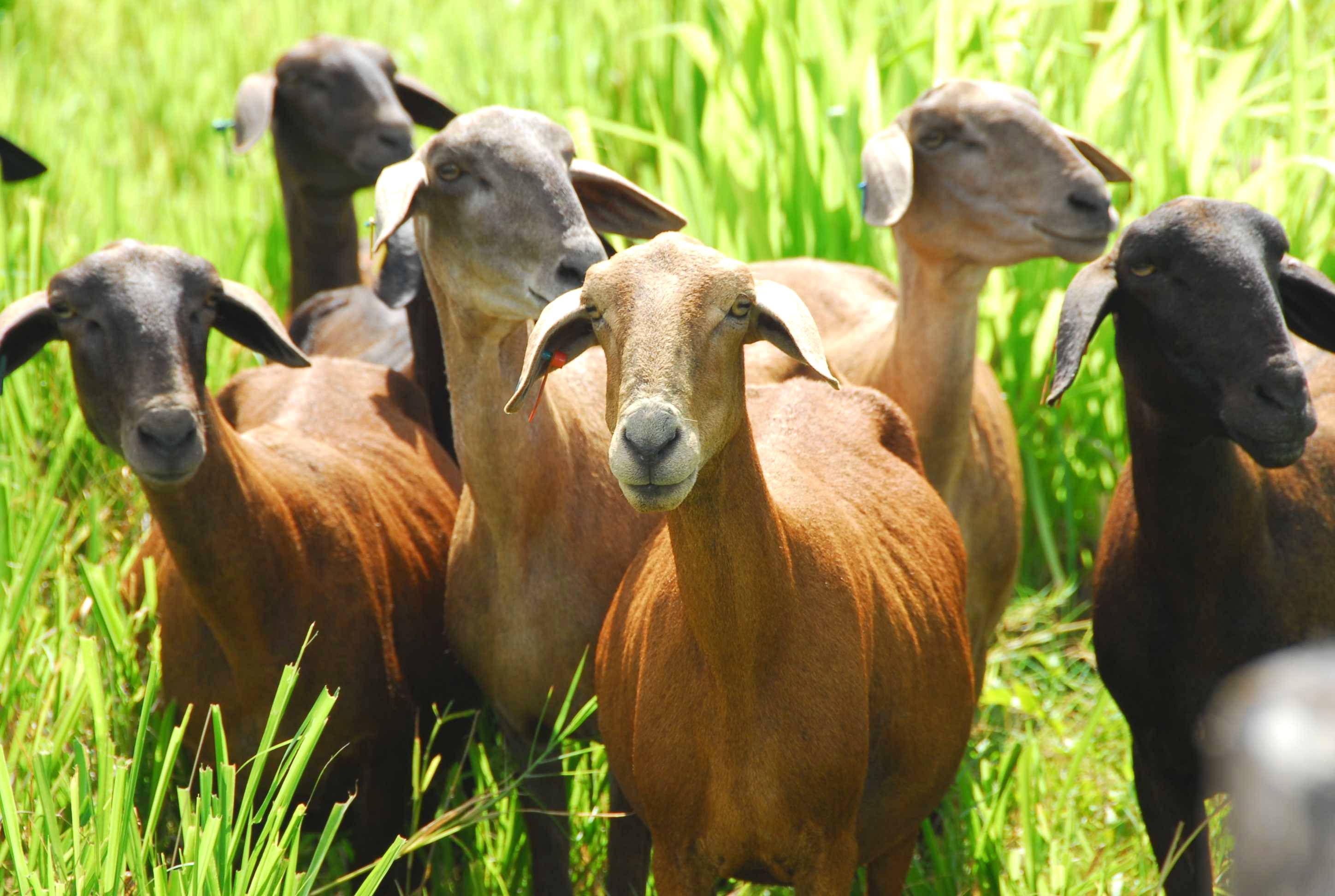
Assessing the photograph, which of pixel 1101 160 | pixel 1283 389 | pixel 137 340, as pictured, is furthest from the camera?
pixel 1101 160

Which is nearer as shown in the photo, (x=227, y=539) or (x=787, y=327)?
(x=787, y=327)

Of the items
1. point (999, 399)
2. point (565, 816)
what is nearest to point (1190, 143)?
point (999, 399)

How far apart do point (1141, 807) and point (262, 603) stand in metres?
2.09

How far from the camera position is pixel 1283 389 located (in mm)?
2920

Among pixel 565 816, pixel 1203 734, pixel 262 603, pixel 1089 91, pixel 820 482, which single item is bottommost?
pixel 565 816

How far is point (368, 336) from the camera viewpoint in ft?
16.3

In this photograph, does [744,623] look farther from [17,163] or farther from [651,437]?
[17,163]

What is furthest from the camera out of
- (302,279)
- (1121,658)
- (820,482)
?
(302,279)

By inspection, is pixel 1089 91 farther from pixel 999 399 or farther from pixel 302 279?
pixel 302 279

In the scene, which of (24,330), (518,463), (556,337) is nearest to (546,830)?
(518,463)

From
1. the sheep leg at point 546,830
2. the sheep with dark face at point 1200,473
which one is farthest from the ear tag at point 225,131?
the sheep with dark face at point 1200,473

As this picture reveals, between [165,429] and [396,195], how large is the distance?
75 centimetres

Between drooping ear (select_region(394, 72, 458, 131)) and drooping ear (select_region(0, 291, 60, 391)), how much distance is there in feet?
7.88

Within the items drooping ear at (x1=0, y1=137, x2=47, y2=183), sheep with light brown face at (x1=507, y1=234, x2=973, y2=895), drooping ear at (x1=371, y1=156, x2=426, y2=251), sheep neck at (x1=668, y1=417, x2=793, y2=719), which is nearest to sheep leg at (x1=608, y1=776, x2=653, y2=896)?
sheep with light brown face at (x1=507, y1=234, x2=973, y2=895)
